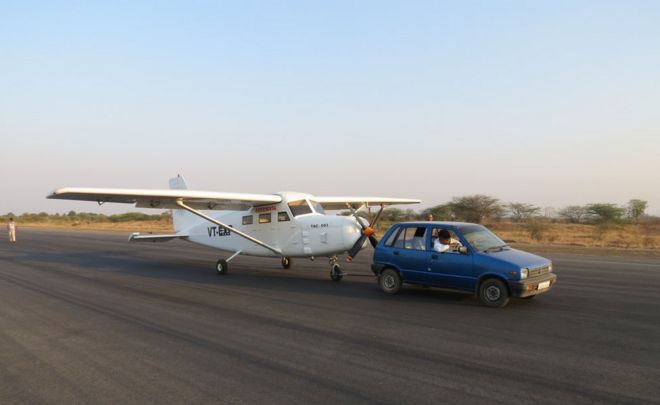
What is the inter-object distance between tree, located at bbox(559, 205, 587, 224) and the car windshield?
52125mm

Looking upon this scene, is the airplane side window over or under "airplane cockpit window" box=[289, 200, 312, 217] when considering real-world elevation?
under

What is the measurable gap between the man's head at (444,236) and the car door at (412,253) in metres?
0.35

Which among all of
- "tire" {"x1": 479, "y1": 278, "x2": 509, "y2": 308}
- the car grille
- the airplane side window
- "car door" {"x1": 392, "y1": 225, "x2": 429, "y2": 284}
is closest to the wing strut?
the airplane side window

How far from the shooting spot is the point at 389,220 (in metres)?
54.0

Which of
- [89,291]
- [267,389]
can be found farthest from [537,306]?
[89,291]

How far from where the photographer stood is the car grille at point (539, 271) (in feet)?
29.2

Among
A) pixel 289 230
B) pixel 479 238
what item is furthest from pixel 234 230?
pixel 479 238

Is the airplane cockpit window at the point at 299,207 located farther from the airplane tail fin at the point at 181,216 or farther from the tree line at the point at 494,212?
the tree line at the point at 494,212

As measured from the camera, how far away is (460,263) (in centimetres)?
939

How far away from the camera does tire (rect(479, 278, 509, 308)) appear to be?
29.1 feet

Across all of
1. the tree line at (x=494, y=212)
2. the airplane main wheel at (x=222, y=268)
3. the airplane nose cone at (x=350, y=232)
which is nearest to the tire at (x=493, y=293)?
the airplane nose cone at (x=350, y=232)

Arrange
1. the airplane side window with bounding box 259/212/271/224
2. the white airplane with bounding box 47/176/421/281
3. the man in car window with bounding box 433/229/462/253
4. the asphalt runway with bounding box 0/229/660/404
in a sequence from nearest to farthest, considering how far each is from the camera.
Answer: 1. the asphalt runway with bounding box 0/229/660/404
2. the man in car window with bounding box 433/229/462/253
3. the white airplane with bounding box 47/176/421/281
4. the airplane side window with bounding box 259/212/271/224

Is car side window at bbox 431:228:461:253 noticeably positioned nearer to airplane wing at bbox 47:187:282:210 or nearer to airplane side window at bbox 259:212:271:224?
airplane wing at bbox 47:187:282:210

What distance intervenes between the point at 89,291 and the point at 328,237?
6279 mm
